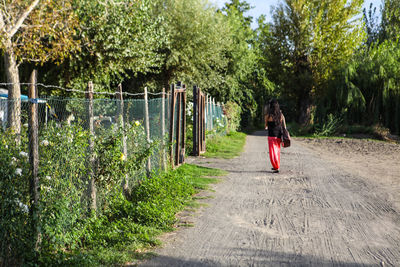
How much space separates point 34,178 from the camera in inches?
167

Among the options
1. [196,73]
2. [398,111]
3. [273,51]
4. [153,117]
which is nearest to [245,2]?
[273,51]

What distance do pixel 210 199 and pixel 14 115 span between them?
4110 mm

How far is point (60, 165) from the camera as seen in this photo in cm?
482

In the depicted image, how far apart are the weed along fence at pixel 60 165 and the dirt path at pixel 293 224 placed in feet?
3.63

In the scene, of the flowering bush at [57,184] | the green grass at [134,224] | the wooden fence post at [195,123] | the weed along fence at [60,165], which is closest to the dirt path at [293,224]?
the green grass at [134,224]

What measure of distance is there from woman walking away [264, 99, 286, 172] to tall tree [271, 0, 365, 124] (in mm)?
20645

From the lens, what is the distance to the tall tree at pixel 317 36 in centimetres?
3098

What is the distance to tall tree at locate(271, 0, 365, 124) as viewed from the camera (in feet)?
102

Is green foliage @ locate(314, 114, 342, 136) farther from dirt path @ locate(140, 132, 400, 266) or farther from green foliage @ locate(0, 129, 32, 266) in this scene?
green foliage @ locate(0, 129, 32, 266)

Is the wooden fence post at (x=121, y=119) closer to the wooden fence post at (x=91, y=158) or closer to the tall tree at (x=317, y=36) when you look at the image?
the wooden fence post at (x=91, y=158)

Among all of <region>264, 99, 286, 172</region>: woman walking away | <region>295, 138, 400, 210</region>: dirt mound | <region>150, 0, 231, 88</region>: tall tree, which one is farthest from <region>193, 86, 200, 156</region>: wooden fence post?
<region>150, 0, 231, 88</region>: tall tree

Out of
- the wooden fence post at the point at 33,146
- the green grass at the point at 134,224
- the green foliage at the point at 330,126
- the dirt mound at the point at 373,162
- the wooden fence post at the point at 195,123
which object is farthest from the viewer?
the green foliage at the point at 330,126

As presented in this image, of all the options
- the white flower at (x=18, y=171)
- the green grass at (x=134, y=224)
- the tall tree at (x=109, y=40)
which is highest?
the tall tree at (x=109, y=40)

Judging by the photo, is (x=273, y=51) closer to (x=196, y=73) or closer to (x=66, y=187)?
(x=196, y=73)
